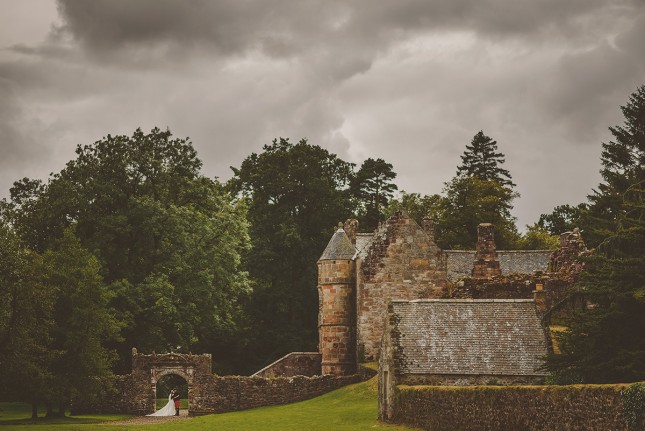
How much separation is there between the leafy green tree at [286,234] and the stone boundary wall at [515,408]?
3936 centimetres

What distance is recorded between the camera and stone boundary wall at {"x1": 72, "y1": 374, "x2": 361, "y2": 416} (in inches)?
1781

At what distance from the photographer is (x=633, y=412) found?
14.4 metres

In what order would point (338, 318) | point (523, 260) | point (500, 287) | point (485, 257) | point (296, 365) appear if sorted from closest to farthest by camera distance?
point (500, 287), point (485, 257), point (338, 318), point (296, 365), point (523, 260)

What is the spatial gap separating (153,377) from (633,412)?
35862 mm

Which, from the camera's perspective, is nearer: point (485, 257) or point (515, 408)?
point (515, 408)

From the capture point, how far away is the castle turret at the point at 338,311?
155 feet

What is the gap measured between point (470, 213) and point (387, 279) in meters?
29.9

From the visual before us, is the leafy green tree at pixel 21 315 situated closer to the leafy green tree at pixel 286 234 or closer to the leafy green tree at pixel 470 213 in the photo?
the leafy green tree at pixel 286 234

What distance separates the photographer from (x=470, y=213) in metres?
73.1

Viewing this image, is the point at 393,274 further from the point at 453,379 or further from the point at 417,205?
the point at 417,205

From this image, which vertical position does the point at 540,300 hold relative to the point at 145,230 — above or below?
below

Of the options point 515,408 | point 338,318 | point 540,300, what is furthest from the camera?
point 338,318

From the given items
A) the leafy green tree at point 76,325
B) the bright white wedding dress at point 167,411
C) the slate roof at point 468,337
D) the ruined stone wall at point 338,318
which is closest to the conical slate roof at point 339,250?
the ruined stone wall at point 338,318

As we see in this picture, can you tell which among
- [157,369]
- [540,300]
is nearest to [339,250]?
[157,369]
